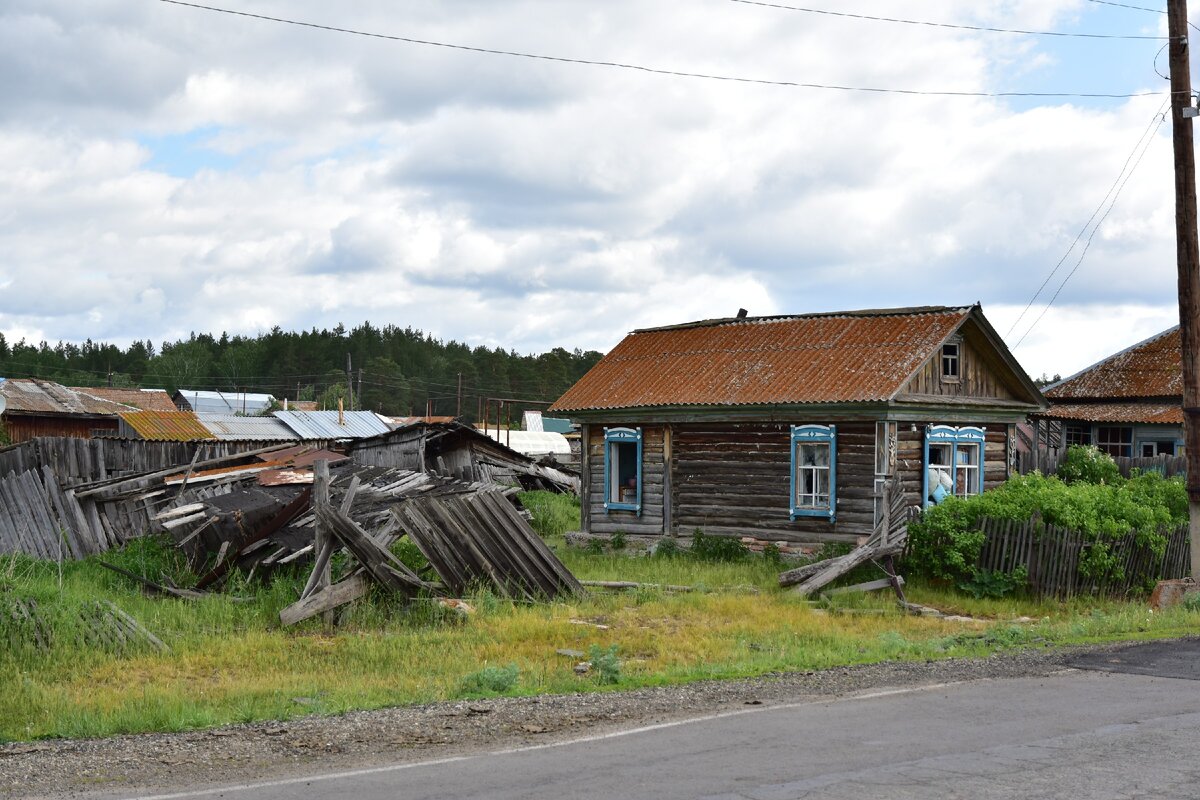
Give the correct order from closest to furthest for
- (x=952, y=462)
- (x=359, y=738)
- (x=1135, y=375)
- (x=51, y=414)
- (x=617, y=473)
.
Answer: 1. (x=359, y=738)
2. (x=952, y=462)
3. (x=617, y=473)
4. (x=1135, y=375)
5. (x=51, y=414)

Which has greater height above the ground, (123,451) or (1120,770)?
(123,451)

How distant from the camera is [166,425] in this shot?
42500 millimetres

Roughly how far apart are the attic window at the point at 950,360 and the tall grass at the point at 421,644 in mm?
6148

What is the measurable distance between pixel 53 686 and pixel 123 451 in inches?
611

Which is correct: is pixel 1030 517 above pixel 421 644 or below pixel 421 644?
above

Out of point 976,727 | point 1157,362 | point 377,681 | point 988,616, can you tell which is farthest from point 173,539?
point 1157,362

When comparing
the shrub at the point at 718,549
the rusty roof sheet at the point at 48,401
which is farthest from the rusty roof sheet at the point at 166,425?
the shrub at the point at 718,549

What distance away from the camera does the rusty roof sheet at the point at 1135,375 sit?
40938 millimetres

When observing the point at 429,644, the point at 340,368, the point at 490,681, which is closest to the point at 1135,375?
the point at 429,644

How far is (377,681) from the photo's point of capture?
37.7ft

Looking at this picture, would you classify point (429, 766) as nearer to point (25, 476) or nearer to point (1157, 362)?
point (25, 476)

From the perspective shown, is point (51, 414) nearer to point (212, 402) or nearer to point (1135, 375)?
point (212, 402)

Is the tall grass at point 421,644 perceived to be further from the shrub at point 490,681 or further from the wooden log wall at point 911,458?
the wooden log wall at point 911,458

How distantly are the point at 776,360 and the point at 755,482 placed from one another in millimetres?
2761
